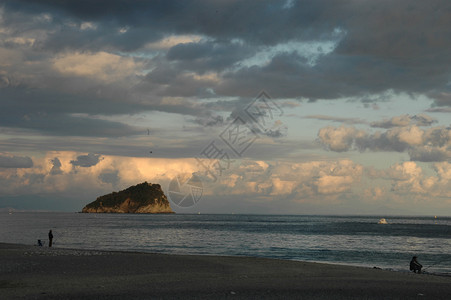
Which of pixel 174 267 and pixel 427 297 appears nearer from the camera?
pixel 427 297

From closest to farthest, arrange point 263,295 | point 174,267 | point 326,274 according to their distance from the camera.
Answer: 1. point 263,295
2. point 326,274
3. point 174,267

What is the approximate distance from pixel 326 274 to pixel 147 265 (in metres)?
11.9

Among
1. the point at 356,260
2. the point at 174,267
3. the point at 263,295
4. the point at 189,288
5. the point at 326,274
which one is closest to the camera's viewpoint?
the point at 263,295

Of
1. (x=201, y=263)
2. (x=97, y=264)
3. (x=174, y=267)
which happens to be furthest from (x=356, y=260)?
(x=97, y=264)

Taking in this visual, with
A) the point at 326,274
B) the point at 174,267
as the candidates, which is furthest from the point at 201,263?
the point at 326,274

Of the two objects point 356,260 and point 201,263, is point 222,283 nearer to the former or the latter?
point 201,263

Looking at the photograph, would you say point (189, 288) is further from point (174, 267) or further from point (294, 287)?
point (174, 267)

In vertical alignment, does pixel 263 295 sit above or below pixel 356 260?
above

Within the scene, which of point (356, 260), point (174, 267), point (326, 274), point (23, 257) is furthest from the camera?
point (356, 260)

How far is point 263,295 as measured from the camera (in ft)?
56.0

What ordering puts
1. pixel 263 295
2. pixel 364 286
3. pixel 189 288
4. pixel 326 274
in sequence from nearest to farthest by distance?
1. pixel 263 295
2. pixel 189 288
3. pixel 364 286
4. pixel 326 274

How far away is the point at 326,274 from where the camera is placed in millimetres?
26391

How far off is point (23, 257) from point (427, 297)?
27.3 metres

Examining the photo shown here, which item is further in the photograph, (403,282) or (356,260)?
(356,260)
